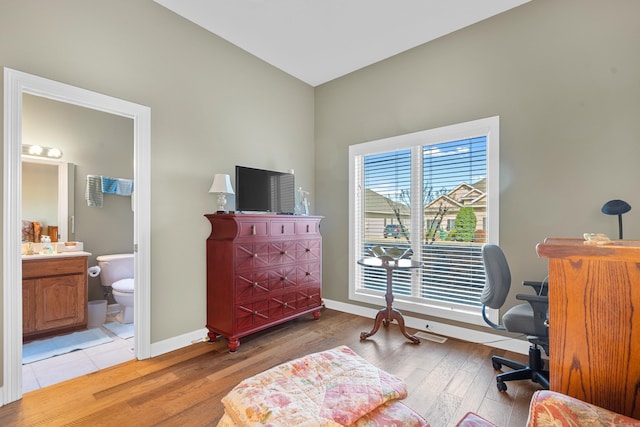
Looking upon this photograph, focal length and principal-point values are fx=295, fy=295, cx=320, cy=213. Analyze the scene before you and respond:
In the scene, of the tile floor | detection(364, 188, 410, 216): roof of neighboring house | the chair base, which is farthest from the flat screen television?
the chair base

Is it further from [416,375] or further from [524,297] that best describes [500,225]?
[416,375]

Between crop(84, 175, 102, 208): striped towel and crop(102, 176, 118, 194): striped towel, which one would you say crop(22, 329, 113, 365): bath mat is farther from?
crop(102, 176, 118, 194): striped towel

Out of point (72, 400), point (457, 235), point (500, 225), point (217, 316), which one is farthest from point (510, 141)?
point (72, 400)

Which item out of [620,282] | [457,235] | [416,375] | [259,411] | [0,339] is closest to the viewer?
[620,282]

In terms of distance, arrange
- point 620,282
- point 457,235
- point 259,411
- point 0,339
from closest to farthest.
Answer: point 620,282
point 259,411
point 0,339
point 457,235

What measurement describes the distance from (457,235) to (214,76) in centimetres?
302

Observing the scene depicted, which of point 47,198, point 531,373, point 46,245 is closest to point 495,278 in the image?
point 531,373

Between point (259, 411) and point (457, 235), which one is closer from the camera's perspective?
point (259, 411)

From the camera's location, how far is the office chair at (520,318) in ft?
6.45

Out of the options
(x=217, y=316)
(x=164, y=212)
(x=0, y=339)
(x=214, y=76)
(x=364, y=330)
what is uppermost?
(x=214, y=76)

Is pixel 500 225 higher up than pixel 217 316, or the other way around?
pixel 500 225

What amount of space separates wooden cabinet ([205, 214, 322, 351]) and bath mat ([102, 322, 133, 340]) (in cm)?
100

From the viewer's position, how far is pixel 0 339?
6.26 ft

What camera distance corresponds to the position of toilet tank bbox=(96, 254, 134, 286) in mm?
3699
